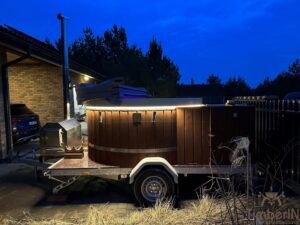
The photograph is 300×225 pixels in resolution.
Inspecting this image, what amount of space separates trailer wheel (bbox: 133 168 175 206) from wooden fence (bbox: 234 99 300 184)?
1.76 m

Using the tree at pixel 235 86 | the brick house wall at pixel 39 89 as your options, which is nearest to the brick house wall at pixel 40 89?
the brick house wall at pixel 39 89

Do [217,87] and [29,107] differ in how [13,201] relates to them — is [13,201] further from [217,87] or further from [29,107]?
[217,87]

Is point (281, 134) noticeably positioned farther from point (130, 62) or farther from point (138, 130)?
point (130, 62)

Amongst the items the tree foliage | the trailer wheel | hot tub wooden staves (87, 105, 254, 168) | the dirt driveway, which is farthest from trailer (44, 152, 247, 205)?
the tree foliage

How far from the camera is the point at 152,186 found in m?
5.39

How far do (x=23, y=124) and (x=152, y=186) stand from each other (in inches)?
345

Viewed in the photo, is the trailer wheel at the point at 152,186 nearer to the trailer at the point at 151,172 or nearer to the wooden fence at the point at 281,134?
the trailer at the point at 151,172

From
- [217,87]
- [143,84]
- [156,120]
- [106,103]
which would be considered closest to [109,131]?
[106,103]

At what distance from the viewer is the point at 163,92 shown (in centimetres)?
2905

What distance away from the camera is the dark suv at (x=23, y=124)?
11813mm

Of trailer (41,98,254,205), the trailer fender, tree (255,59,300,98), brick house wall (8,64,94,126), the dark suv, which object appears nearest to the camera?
the trailer fender

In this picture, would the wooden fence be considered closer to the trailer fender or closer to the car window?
the trailer fender

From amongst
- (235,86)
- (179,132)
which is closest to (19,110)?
(179,132)

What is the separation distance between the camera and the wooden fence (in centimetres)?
564
